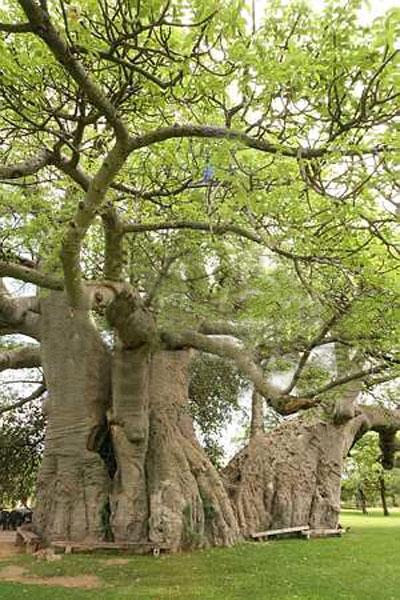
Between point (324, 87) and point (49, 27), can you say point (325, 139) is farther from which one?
point (49, 27)

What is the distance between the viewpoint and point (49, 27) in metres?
3.85

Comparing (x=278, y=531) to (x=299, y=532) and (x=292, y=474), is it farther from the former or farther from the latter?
(x=292, y=474)

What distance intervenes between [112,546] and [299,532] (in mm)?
5044

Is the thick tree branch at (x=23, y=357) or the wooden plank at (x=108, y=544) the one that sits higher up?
the thick tree branch at (x=23, y=357)

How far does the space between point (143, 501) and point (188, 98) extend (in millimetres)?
8102

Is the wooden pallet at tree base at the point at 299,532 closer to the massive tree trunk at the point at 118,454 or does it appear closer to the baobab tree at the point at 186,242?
the baobab tree at the point at 186,242

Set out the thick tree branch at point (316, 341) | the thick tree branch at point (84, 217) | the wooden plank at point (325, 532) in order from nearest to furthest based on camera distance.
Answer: the thick tree branch at point (84, 217)
the thick tree branch at point (316, 341)
the wooden plank at point (325, 532)

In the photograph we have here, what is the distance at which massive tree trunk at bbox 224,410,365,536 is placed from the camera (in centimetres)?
1343

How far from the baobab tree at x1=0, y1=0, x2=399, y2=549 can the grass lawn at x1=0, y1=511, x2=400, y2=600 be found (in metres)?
1.11

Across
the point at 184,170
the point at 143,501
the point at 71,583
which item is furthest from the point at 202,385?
the point at 184,170

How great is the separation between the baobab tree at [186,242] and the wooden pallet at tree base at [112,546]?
32cm

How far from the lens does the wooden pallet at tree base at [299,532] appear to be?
12859 mm

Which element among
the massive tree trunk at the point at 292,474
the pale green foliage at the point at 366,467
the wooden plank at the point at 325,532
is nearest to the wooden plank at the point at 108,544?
the massive tree trunk at the point at 292,474

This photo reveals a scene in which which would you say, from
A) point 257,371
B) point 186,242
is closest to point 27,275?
point 186,242
